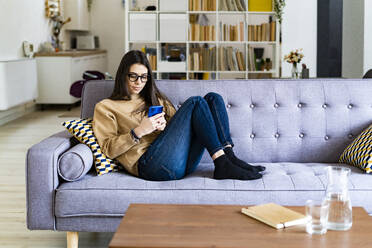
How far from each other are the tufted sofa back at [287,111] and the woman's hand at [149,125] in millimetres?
488

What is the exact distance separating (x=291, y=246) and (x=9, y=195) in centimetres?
261

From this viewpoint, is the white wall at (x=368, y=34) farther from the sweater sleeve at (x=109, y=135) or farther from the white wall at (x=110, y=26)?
the white wall at (x=110, y=26)

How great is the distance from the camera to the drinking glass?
1727 millimetres

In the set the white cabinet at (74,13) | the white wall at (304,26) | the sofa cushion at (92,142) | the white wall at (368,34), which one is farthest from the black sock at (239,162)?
the white cabinet at (74,13)

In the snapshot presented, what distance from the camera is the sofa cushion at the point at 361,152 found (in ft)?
8.61

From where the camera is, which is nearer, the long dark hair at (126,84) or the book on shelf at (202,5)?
the long dark hair at (126,84)

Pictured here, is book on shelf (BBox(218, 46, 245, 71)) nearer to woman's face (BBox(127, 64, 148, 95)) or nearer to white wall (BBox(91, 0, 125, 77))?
woman's face (BBox(127, 64, 148, 95))

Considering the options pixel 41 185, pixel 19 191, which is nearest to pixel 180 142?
pixel 41 185

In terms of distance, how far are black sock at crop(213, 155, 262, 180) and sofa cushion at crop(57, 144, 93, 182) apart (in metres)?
0.62

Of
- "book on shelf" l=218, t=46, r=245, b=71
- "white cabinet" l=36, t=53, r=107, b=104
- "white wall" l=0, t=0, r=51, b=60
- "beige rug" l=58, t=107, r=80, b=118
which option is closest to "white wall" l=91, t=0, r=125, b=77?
"white wall" l=0, t=0, r=51, b=60

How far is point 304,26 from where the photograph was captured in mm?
6434

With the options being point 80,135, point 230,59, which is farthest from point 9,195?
point 230,59

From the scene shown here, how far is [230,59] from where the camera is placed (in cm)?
706

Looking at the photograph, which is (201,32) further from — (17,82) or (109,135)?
(109,135)
